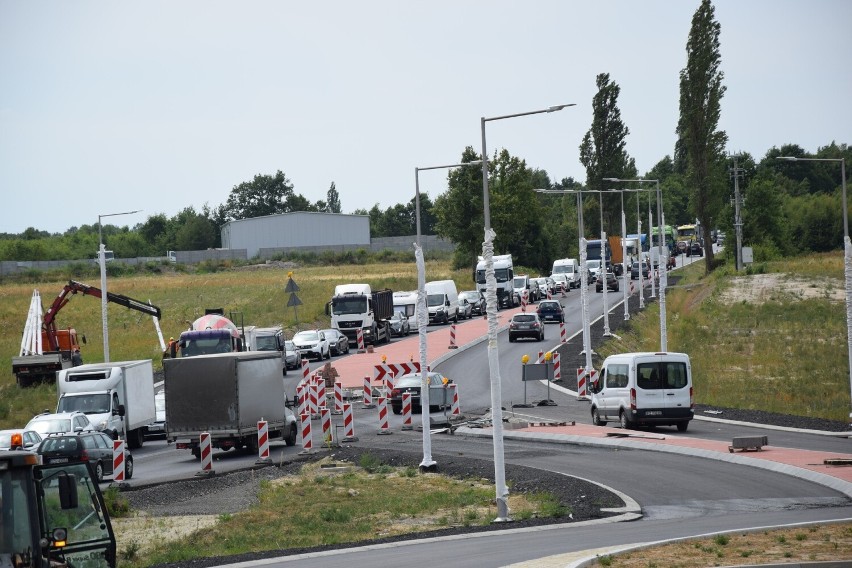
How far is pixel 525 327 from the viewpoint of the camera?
61.6 m

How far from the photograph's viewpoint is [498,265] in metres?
80.5

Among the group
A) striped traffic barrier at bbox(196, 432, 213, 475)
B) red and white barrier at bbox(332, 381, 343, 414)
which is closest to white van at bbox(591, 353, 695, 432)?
red and white barrier at bbox(332, 381, 343, 414)

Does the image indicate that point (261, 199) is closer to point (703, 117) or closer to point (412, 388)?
point (703, 117)

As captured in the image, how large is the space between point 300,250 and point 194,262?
13052mm

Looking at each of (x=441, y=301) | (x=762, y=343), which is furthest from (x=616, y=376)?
(x=441, y=301)

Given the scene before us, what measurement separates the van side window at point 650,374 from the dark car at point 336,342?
2864 centimetres

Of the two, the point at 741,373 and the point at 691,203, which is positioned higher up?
the point at 691,203

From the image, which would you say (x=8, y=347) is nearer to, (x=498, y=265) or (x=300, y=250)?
(x=498, y=265)

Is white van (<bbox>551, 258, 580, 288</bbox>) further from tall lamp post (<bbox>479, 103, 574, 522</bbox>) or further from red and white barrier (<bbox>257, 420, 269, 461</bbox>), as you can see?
tall lamp post (<bbox>479, 103, 574, 522</bbox>)

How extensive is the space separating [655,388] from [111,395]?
16.1m

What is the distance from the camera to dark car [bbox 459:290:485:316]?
79.4 metres

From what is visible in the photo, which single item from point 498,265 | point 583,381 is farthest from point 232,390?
point 498,265

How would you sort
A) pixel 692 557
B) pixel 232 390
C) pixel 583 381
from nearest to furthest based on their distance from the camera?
pixel 692 557, pixel 232 390, pixel 583 381

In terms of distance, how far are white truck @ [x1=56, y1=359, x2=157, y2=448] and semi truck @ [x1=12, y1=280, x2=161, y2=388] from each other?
1323cm
